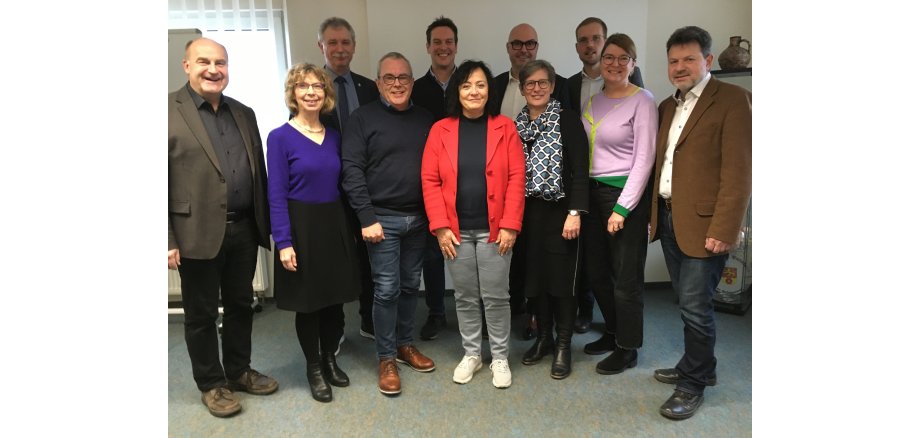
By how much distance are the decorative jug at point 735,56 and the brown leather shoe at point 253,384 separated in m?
3.22

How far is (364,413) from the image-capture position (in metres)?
2.22

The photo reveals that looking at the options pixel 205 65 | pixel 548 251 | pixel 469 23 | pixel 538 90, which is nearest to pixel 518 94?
pixel 538 90

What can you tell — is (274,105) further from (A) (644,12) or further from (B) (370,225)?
(A) (644,12)

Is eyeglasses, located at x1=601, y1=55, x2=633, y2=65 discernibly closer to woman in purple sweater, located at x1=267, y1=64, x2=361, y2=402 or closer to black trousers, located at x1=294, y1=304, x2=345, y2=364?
woman in purple sweater, located at x1=267, y1=64, x2=361, y2=402

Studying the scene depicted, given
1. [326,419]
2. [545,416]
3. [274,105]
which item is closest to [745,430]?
[545,416]

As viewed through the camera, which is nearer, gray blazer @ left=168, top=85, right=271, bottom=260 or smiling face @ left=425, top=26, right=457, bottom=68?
gray blazer @ left=168, top=85, right=271, bottom=260

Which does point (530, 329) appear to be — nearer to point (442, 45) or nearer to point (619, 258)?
point (619, 258)

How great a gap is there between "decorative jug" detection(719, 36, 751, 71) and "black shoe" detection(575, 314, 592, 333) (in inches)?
71.6

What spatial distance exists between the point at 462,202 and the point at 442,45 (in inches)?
41.1

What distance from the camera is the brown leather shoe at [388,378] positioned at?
7.73 ft

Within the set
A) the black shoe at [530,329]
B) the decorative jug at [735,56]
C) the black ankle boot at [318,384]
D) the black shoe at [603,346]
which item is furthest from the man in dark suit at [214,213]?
the decorative jug at [735,56]

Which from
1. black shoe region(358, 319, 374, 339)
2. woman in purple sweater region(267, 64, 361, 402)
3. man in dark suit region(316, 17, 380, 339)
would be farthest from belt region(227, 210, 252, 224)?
black shoe region(358, 319, 374, 339)

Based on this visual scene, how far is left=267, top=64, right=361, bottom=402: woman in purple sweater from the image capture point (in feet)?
6.98

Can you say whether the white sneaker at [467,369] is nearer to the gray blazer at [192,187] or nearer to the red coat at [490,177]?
the red coat at [490,177]
